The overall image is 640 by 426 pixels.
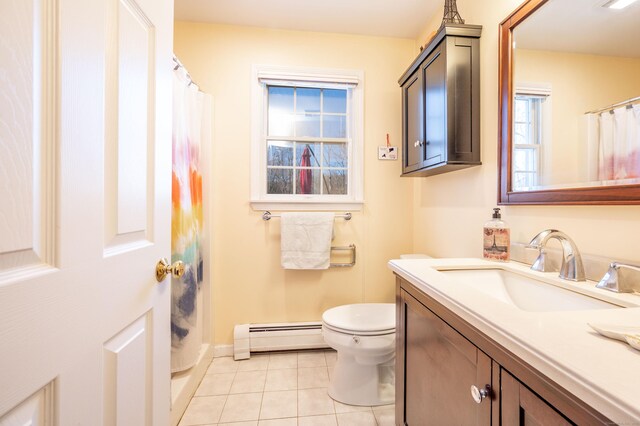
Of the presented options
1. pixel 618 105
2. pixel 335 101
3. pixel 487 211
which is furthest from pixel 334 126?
pixel 618 105

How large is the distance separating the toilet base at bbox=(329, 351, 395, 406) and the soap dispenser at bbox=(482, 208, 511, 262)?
739 millimetres

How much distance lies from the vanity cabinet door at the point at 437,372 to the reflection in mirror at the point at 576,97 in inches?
25.7

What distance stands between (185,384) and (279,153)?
1548 millimetres

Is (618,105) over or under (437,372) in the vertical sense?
over

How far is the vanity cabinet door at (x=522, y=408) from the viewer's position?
16.7 inches

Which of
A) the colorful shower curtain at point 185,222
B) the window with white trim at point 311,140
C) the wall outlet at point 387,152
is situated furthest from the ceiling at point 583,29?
the colorful shower curtain at point 185,222

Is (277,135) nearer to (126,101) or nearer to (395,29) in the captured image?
(395,29)

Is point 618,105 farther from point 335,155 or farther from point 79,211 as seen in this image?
point 335,155

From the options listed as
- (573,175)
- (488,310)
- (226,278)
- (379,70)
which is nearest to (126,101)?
(488,310)

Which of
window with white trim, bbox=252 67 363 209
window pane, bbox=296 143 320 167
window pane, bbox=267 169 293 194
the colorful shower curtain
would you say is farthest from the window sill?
the colorful shower curtain

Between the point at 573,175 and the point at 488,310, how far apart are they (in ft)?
2.10

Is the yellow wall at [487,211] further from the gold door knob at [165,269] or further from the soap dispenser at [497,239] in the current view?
the gold door knob at [165,269]

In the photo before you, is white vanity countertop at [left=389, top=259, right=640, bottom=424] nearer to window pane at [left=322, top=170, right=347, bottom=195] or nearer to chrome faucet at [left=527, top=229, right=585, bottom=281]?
chrome faucet at [left=527, top=229, right=585, bottom=281]

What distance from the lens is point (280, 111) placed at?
201 centimetres
